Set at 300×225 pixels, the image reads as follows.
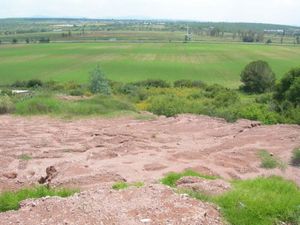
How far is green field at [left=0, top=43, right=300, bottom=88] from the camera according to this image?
236 ft

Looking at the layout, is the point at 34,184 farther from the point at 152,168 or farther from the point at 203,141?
the point at 203,141

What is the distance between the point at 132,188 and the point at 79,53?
93.8 meters

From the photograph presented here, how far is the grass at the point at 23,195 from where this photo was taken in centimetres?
1069

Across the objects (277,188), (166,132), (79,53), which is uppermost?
(277,188)

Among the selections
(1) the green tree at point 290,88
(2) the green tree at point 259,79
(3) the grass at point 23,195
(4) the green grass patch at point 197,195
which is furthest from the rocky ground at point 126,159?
(2) the green tree at point 259,79

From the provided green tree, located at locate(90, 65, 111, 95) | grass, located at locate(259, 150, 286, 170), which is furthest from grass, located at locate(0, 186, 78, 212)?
green tree, located at locate(90, 65, 111, 95)

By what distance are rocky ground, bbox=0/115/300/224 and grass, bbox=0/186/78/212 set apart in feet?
1.97

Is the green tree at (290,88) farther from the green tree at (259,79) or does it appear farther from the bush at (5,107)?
the green tree at (259,79)

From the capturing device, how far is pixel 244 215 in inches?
396

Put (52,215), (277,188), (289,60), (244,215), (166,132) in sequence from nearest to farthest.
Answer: (52,215)
(244,215)
(277,188)
(166,132)
(289,60)

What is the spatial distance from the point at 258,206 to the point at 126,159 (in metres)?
7.77

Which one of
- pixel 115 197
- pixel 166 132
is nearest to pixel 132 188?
pixel 115 197

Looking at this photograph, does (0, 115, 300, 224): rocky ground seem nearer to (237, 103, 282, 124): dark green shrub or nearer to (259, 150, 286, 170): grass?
(259, 150, 286, 170): grass

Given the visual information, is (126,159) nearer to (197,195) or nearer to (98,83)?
(197,195)
